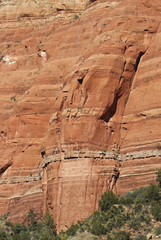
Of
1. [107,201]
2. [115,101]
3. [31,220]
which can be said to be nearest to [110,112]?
[115,101]

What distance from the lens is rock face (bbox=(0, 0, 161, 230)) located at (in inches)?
2010

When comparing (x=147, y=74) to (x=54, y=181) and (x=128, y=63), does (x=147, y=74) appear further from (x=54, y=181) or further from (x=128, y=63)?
(x=54, y=181)

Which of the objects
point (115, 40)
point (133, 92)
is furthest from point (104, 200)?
point (115, 40)

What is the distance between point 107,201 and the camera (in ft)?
159

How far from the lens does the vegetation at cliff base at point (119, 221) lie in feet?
143

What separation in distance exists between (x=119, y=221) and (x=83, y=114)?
10.6 meters

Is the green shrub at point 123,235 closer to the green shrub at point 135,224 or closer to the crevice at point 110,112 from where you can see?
the green shrub at point 135,224

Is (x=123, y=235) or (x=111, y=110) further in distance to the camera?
(x=111, y=110)

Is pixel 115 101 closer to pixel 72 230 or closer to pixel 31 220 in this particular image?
pixel 31 220

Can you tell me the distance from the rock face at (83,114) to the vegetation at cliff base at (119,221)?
1578 mm

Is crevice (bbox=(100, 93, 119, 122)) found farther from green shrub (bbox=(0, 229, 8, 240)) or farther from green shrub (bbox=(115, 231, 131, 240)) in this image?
green shrub (bbox=(115, 231, 131, 240))

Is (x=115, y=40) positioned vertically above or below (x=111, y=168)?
above

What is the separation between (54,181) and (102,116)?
590 cm

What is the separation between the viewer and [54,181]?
5238cm
